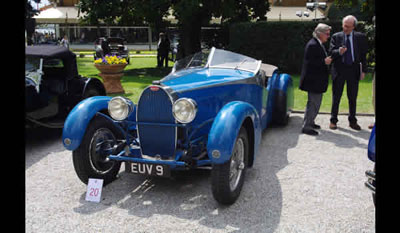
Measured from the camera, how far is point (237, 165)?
3779mm

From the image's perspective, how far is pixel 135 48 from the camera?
1335 inches

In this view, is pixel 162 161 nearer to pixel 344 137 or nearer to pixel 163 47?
pixel 344 137

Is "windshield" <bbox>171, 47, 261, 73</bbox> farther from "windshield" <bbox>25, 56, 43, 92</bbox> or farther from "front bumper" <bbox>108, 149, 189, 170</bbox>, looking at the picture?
"windshield" <bbox>25, 56, 43, 92</bbox>

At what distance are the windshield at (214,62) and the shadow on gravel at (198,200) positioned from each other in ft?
4.71

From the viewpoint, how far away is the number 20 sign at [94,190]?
3701 millimetres

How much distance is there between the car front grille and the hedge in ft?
37.7

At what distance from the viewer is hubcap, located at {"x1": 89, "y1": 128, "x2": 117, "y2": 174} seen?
13.1 feet

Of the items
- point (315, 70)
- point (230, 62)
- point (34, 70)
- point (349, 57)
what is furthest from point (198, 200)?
point (349, 57)

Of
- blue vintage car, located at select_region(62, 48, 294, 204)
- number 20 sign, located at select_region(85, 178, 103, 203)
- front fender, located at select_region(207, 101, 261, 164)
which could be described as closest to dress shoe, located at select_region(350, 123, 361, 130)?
blue vintage car, located at select_region(62, 48, 294, 204)

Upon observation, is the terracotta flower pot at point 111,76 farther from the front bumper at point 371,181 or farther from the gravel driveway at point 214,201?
the front bumper at point 371,181

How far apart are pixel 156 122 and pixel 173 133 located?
21cm

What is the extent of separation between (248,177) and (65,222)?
2070mm

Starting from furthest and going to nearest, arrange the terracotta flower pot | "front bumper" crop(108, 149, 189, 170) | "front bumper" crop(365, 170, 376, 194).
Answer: the terracotta flower pot → "front bumper" crop(108, 149, 189, 170) → "front bumper" crop(365, 170, 376, 194)
